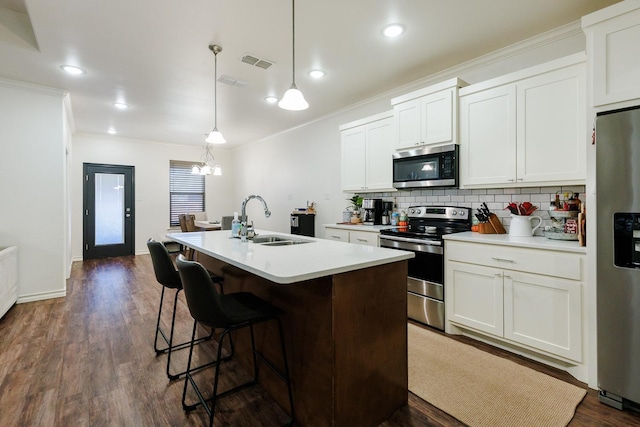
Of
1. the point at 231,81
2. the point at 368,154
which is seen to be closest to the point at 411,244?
the point at 368,154

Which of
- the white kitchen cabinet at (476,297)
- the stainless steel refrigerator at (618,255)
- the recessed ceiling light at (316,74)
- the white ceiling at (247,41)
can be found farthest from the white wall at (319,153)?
the white kitchen cabinet at (476,297)

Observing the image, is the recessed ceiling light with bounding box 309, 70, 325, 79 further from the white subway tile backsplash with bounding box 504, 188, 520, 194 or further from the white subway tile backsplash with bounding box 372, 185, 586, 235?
the white subway tile backsplash with bounding box 504, 188, 520, 194

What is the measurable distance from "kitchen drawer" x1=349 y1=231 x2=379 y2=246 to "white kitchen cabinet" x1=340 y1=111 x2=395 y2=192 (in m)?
0.64

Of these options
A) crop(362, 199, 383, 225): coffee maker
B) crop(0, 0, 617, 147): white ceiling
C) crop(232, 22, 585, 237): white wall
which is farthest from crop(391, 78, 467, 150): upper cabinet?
crop(362, 199, 383, 225): coffee maker

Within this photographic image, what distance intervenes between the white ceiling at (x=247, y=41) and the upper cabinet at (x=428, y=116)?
353 millimetres

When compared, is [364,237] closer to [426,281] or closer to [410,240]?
[410,240]

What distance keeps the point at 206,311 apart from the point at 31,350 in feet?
7.22

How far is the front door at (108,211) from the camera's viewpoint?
653cm

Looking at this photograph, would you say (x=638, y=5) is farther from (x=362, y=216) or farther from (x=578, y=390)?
(x=362, y=216)

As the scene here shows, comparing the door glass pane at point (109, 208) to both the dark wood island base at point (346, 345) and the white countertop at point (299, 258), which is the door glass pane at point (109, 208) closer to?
the white countertop at point (299, 258)

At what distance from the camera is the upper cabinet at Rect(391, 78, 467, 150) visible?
3002 mm

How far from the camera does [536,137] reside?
250 centimetres

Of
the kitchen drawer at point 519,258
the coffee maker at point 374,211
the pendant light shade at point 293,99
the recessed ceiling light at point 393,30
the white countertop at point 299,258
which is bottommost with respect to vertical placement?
the kitchen drawer at point 519,258

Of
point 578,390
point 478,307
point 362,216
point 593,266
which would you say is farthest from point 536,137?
point 362,216
